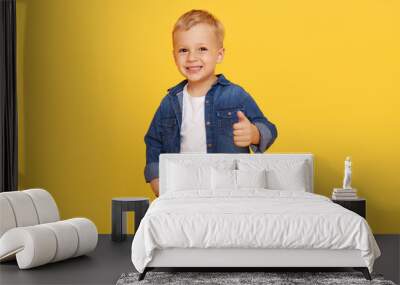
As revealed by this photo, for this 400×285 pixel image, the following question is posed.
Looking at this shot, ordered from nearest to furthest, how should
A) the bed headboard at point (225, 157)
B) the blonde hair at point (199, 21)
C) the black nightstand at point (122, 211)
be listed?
the black nightstand at point (122, 211), the bed headboard at point (225, 157), the blonde hair at point (199, 21)

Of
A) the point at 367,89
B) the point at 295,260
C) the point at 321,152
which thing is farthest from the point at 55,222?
the point at 367,89

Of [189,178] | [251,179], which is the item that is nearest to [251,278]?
[251,179]

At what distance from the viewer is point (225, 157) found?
7.05 meters

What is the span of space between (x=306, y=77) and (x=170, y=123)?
153 centimetres

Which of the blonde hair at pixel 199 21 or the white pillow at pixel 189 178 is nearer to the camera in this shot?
the white pillow at pixel 189 178

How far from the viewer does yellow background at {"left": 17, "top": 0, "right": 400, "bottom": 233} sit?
286 inches

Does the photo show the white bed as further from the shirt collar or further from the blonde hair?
the blonde hair

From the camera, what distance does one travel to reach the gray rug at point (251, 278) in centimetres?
493

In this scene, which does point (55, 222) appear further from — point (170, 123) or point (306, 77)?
point (306, 77)

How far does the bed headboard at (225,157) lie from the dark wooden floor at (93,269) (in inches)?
37.0

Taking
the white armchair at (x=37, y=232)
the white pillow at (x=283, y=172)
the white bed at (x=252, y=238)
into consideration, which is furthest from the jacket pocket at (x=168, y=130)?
the white bed at (x=252, y=238)

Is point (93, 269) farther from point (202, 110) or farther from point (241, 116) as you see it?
point (241, 116)

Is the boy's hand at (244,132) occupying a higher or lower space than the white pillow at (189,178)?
higher

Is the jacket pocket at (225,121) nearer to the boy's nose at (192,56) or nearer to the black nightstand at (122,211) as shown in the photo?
the boy's nose at (192,56)
